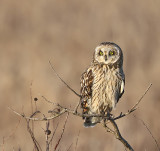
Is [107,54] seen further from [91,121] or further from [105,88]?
[91,121]

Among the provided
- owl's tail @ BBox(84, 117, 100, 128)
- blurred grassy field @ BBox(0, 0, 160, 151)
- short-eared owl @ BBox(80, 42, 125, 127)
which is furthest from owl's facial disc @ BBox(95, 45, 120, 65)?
blurred grassy field @ BBox(0, 0, 160, 151)

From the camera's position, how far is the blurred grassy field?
9703 mm

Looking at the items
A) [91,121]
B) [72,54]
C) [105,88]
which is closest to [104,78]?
[105,88]

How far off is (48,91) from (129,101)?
4.28 feet

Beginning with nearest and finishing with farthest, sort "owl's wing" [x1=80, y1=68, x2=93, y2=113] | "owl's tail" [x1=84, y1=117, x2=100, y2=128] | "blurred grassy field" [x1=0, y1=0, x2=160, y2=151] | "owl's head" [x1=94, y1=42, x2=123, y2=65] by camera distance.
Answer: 1. "owl's head" [x1=94, y1=42, x2=123, y2=65]
2. "owl's wing" [x1=80, y1=68, x2=93, y2=113]
3. "owl's tail" [x1=84, y1=117, x2=100, y2=128]
4. "blurred grassy field" [x1=0, y1=0, x2=160, y2=151]

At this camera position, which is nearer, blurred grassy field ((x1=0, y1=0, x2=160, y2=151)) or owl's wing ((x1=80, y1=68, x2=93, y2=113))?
owl's wing ((x1=80, y1=68, x2=93, y2=113))

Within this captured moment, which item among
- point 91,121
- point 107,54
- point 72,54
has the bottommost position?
point 91,121

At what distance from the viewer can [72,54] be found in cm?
1221

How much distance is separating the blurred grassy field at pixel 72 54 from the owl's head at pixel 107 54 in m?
2.59

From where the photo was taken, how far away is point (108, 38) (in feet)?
39.6

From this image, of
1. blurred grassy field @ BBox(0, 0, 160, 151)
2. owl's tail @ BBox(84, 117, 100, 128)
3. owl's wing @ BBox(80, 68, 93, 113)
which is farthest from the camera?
blurred grassy field @ BBox(0, 0, 160, 151)

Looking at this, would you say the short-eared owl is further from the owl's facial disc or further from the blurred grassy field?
the blurred grassy field

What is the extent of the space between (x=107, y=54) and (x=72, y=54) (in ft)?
21.7

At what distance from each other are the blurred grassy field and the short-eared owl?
2.43m
